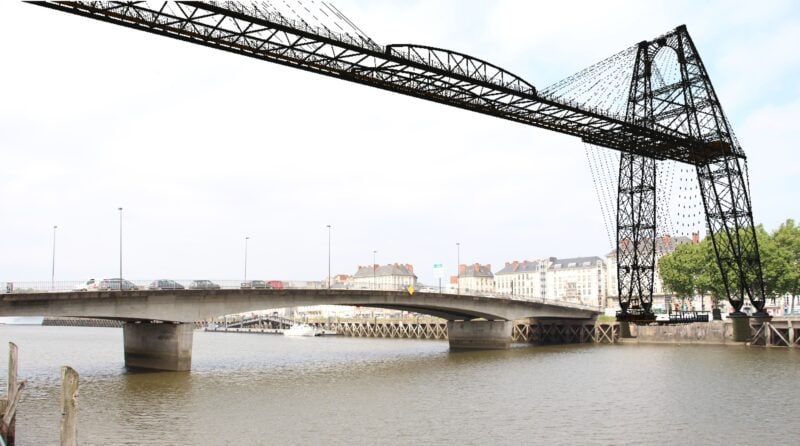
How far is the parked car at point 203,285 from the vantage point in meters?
53.6

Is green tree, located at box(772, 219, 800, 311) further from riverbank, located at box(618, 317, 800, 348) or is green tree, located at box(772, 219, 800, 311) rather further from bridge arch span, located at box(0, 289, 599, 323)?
bridge arch span, located at box(0, 289, 599, 323)

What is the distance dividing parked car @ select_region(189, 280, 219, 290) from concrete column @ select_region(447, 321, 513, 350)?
36.3 m

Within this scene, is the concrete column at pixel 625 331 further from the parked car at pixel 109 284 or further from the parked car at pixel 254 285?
the parked car at pixel 109 284

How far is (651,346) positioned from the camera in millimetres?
79750

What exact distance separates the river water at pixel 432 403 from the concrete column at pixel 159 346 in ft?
3.97

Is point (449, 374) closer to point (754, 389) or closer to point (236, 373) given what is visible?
point (236, 373)

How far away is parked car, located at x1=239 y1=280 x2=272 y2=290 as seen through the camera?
57.8 m

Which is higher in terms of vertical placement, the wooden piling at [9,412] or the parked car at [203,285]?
the parked car at [203,285]

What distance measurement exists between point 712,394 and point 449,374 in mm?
18290

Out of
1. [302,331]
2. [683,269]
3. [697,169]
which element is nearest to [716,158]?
[697,169]

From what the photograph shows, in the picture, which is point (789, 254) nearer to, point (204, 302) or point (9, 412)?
point (204, 302)

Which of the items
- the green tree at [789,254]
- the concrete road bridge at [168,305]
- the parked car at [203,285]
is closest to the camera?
the concrete road bridge at [168,305]

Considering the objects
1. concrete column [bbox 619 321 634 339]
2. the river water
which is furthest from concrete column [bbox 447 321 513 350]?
the river water

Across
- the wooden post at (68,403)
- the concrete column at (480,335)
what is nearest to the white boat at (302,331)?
the concrete column at (480,335)
